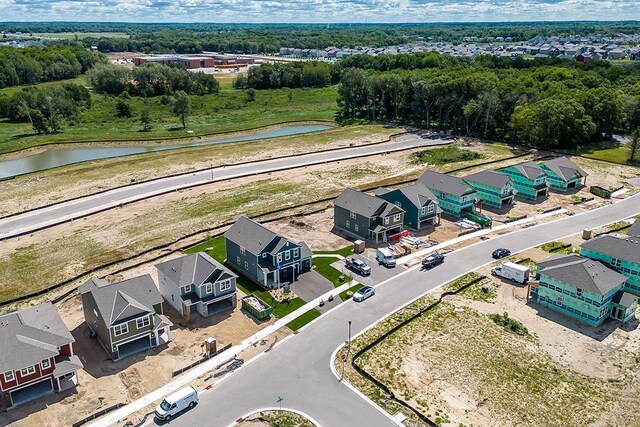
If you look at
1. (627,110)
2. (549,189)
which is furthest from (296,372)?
(627,110)

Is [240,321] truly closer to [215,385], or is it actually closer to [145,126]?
[215,385]

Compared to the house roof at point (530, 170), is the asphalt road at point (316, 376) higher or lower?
lower

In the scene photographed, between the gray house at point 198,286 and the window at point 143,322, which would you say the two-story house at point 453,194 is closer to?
the gray house at point 198,286

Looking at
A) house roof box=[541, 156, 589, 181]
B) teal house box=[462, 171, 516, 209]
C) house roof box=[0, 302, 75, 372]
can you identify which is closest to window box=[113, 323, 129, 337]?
house roof box=[0, 302, 75, 372]

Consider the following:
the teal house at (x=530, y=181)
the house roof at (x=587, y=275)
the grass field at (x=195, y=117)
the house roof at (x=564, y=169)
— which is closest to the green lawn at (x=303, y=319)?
the house roof at (x=587, y=275)

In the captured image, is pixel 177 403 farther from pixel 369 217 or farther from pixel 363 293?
pixel 369 217

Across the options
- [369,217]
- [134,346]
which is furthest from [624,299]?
[134,346]

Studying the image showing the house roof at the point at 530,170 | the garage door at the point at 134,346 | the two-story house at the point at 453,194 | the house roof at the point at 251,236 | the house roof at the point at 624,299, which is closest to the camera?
the garage door at the point at 134,346
